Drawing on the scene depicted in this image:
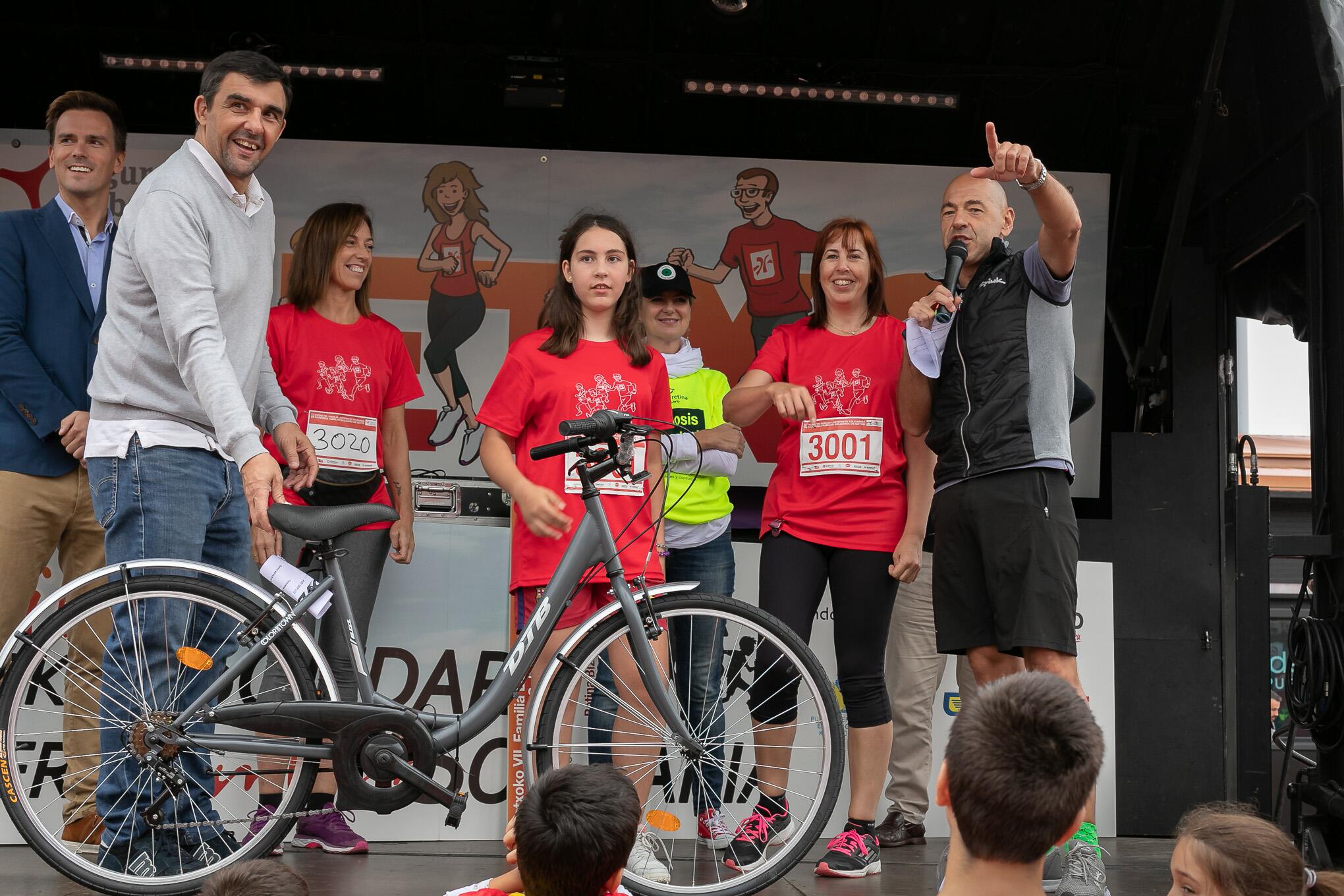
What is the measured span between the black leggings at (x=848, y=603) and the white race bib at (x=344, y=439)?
1.29 m

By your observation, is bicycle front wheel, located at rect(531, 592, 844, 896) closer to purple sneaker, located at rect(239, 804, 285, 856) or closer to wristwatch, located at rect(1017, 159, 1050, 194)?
purple sneaker, located at rect(239, 804, 285, 856)

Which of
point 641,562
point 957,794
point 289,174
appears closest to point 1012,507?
point 641,562

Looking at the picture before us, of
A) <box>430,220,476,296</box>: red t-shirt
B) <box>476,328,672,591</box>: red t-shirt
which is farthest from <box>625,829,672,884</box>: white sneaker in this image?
<box>430,220,476,296</box>: red t-shirt

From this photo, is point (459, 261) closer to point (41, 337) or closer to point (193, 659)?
point (41, 337)

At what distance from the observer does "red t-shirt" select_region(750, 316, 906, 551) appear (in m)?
3.22

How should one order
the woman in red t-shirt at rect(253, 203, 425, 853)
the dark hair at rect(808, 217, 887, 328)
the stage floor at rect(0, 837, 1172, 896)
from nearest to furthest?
1. the stage floor at rect(0, 837, 1172, 896)
2. the dark hair at rect(808, 217, 887, 328)
3. the woman in red t-shirt at rect(253, 203, 425, 853)

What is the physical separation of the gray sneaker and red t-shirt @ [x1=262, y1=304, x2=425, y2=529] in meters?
2.08

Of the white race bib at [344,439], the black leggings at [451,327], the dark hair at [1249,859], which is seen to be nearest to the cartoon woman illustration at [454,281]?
the black leggings at [451,327]

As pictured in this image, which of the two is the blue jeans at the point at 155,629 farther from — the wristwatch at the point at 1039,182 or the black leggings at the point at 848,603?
the wristwatch at the point at 1039,182

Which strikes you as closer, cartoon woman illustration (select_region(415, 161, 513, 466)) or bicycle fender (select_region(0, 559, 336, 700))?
bicycle fender (select_region(0, 559, 336, 700))

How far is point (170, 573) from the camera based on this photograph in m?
2.52

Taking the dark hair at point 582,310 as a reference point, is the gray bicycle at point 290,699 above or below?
below

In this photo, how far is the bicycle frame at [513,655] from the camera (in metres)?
2.45

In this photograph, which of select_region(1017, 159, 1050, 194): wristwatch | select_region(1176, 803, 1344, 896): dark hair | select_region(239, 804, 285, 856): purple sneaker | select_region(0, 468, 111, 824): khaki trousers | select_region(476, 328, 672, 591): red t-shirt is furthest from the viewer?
select_region(0, 468, 111, 824): khaki trousers
